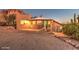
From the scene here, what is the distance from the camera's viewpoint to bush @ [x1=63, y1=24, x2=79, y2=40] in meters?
1.89

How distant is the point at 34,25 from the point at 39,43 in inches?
8.7

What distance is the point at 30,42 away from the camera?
1890 mm

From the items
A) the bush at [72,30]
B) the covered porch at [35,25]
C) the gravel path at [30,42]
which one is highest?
the covered porch at [35,25]

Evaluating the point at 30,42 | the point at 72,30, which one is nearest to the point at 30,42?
the point at 30,42

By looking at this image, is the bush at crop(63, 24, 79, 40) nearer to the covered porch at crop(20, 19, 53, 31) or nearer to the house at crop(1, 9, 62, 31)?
the house at crop(1, 9, 62, 31)

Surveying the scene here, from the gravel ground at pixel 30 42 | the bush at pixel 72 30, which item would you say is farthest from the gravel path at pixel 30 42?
Answer: the bush at pixel 72 30

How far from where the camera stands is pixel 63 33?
75.4 inches

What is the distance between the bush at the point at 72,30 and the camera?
1.89 meters

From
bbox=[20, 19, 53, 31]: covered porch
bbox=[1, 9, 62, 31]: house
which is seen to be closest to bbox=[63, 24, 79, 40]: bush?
bbox=[1, 9, 62, 31]: house

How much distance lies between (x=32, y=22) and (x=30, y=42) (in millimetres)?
239

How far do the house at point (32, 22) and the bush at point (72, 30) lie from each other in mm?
75

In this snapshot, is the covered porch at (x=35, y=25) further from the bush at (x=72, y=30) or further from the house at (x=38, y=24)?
the bush at (x=72, y=30)

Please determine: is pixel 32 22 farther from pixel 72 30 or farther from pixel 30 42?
pixel 72 30
